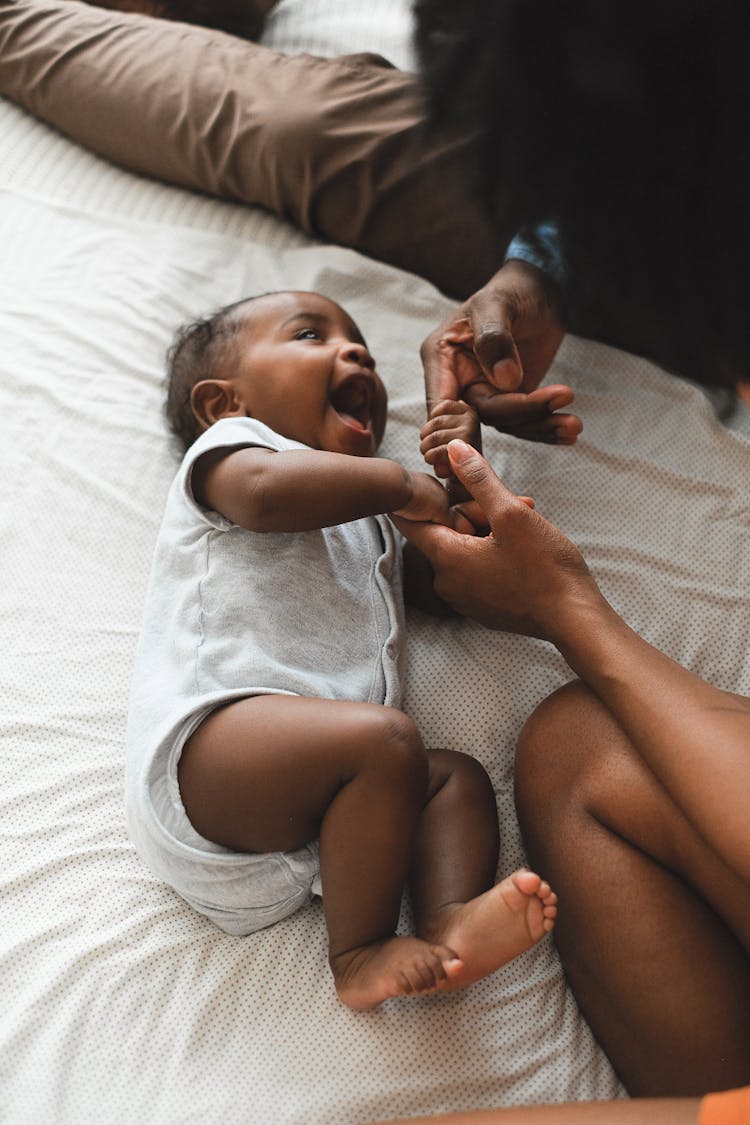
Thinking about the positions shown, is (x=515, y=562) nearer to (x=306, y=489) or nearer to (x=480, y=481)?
(x=480, y=481)

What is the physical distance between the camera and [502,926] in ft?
A: 2.96

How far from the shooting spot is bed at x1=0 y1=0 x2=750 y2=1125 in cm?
96

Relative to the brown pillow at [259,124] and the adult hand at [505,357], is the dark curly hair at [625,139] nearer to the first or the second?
the adult hand at [505,357]

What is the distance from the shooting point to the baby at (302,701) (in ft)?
3.13

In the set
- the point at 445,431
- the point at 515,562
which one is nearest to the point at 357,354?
the point at 445,431

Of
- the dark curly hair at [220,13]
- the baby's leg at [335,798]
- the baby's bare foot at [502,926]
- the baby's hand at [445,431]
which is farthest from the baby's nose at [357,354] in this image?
the dark curly hair at [220,13]

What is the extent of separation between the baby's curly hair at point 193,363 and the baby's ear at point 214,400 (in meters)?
0.02

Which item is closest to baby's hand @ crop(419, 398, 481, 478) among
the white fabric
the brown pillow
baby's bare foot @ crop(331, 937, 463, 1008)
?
the white fabric

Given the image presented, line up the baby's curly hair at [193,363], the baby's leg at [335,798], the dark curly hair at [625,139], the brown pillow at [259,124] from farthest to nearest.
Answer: the brown pillow at [259,124], the baby's curly hair at [193,363], the baby's leg at [335,798], the dark curly hair at [625,139]

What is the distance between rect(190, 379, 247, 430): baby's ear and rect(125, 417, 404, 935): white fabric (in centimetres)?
11

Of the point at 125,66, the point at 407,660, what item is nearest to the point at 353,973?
the point at 407,660

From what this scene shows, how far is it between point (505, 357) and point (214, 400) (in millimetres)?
374

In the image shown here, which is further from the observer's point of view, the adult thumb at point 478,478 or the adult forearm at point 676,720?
the adult thumb at point 478,478

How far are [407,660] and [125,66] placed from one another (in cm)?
115
